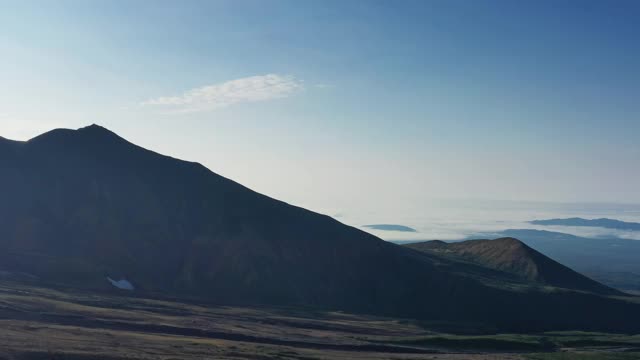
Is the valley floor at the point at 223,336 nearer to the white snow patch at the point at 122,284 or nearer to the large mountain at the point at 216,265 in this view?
the white snow patch at the point at 122,284

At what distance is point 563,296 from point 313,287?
223 feet

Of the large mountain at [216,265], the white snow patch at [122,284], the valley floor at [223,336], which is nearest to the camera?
the valley floor at [223,336]

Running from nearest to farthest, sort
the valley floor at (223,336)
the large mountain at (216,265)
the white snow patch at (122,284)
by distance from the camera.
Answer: the valley floor at (223,336) → the white snow patch at (122,284) → the large mountain at (216,265)

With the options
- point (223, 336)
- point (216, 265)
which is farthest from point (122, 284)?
point (223, 336)

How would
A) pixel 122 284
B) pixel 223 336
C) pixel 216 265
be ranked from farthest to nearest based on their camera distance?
pixel 216 265, pixel 122 284, pixel 223 336

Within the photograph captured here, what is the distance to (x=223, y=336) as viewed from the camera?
113 metres

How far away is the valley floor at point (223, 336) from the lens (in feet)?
290

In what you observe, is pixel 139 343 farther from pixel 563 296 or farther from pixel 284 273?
pixel 563 296

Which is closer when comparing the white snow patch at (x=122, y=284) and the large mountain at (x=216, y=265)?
the white snow patch at (x=122, y=284)

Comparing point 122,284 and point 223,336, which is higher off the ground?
point 122,284

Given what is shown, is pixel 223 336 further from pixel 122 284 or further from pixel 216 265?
pixel 216 265

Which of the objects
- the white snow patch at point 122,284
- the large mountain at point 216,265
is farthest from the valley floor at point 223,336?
the large mountain at point 216,265

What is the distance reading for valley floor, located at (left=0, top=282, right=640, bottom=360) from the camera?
88.4m

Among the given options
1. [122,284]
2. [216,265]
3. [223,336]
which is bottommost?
[223,336]
